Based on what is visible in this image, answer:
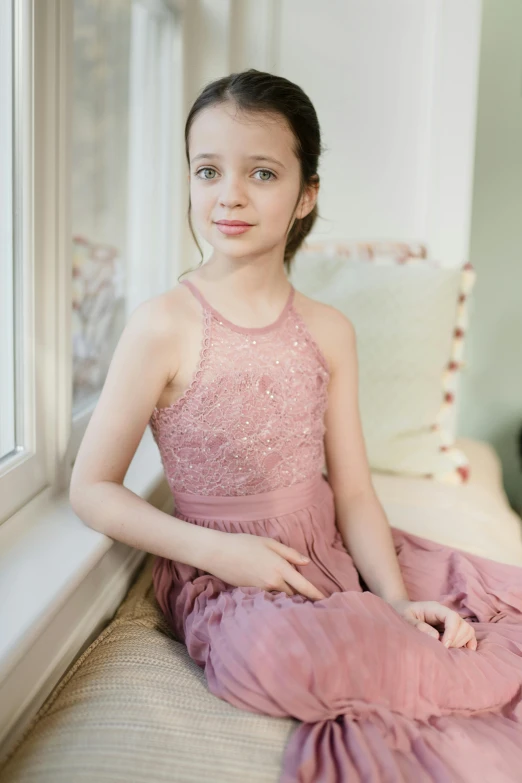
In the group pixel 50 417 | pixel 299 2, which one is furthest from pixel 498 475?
pixel 299 2

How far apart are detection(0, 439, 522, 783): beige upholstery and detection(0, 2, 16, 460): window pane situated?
32 centimetres

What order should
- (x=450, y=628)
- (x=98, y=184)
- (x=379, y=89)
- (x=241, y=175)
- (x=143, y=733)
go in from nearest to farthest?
(x=143, y=733) → (x=450, y=628) → (x=241, y=175) → (x=98, y=184) → (x=379, y=89)

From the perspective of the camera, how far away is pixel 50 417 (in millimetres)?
1107

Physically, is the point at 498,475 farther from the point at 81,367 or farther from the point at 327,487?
the point at 81,367

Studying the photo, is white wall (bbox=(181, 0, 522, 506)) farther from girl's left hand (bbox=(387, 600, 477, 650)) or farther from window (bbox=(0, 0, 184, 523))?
girl's left hand (bbox=(387, 600, 477, 650))

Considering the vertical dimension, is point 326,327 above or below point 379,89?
below

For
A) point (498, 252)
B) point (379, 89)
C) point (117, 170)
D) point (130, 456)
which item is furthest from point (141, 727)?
point (498, 252)

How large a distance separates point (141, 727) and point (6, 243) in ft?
2.07

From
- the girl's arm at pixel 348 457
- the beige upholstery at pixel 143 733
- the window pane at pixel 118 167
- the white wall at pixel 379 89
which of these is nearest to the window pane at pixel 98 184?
the window pane at pixel 118 167

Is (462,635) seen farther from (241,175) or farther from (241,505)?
(241,175)

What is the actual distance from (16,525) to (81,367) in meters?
0.51

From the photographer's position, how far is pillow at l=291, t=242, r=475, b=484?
5.23ft

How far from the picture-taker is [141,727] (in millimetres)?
740

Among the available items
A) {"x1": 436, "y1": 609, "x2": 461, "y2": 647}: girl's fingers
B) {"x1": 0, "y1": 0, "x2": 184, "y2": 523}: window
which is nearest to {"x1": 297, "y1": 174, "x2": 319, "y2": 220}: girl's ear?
{"x1": 0, "y1": 0, "x2": 184, "y2": 523}: window
